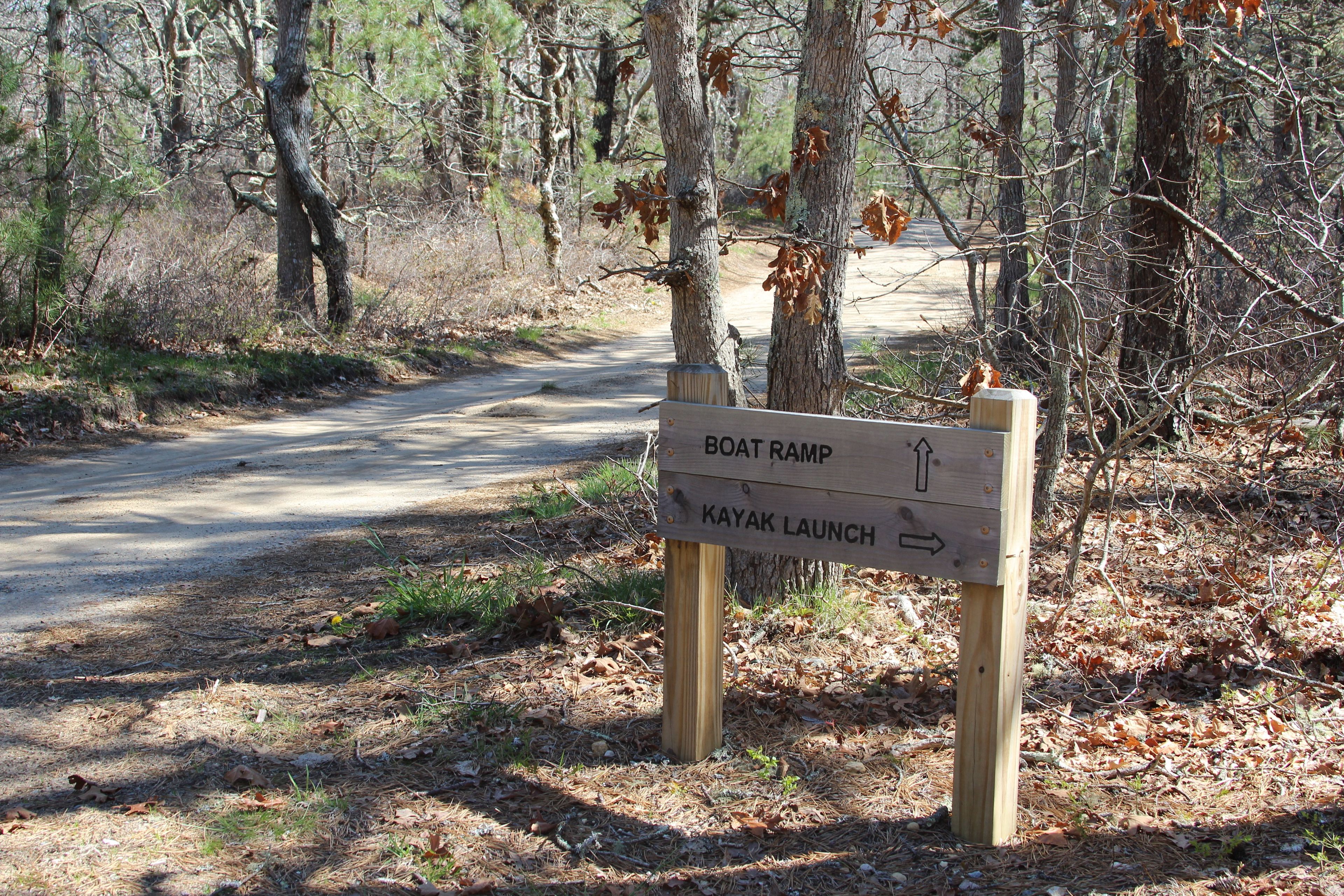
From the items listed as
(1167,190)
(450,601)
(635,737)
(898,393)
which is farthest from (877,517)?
(1167,190)

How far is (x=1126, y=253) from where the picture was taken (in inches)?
266

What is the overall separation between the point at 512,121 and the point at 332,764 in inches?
891

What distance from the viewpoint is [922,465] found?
10.3 ft

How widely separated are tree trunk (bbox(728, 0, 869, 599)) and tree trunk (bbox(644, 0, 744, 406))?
1.11 feet

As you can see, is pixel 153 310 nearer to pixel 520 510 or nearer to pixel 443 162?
pixel 520 510

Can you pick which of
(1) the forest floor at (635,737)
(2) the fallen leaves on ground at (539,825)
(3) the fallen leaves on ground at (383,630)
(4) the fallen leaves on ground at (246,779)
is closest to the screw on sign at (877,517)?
(1) the forest floor at (635,737)

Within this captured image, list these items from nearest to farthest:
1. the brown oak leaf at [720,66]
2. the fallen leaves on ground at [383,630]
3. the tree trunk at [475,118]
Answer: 1. the brown oak leaf at [720,66]
2. the fallen leaves on ground at [383,630]
3. the tree trunk at [475,118]

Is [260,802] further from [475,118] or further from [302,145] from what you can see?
[475,118]

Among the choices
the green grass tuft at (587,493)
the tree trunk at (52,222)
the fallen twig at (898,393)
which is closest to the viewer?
the fallen twig at (898,393)

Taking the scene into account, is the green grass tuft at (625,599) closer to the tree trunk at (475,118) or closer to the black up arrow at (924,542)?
the black up arrow at (924,542)

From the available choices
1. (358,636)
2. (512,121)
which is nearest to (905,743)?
(358,636)

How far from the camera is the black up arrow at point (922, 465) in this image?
3.14 metres

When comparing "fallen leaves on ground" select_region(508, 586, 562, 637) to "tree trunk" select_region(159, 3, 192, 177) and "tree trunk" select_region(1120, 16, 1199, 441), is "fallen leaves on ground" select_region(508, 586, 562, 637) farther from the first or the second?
"tree trunk" select_region(159, 3, 192, 177)

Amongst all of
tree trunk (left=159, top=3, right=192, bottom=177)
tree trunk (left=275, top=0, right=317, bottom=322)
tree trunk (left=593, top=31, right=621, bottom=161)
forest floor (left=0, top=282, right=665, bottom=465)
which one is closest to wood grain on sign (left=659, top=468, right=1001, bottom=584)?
forest floor (left=0, top=282, right=665, bottom=465)
